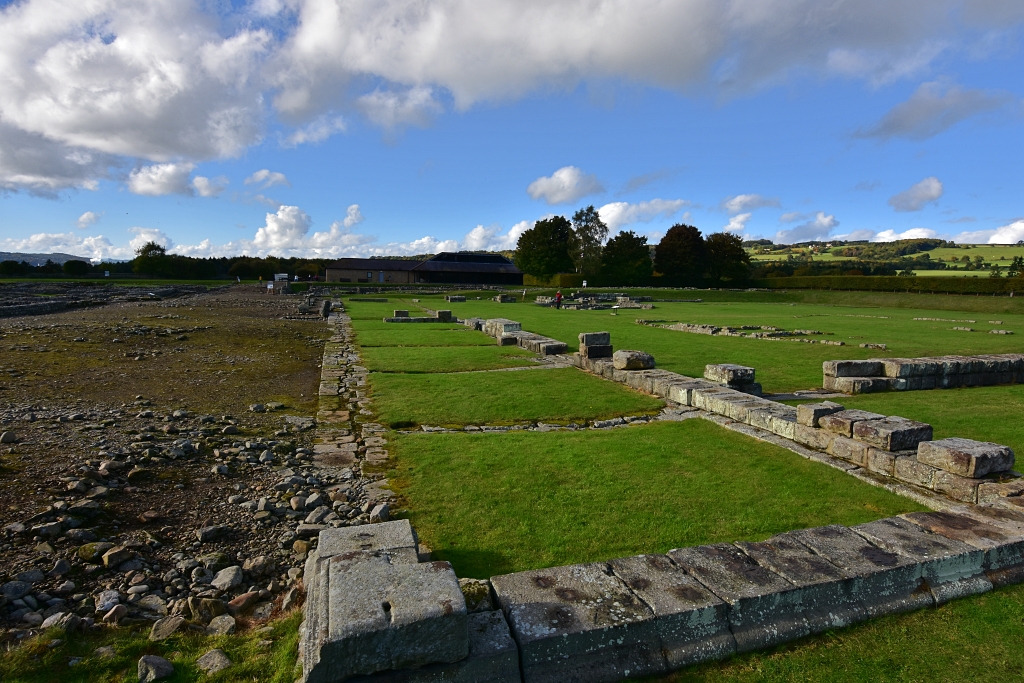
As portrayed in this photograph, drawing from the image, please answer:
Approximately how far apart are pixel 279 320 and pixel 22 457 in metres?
20.0

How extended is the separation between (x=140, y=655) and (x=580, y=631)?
2.53m

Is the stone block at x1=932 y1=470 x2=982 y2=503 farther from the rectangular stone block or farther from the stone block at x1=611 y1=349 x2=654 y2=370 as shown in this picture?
the stone block at x1=611 y1=349 x2=654 y2=370

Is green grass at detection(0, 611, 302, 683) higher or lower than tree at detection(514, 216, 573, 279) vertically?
lower

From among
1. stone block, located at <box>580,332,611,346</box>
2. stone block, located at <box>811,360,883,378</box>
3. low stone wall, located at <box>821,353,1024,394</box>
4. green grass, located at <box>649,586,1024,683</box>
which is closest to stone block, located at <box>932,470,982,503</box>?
green grass, located at <box>649,586,1024,683</box>

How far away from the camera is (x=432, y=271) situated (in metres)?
77.4

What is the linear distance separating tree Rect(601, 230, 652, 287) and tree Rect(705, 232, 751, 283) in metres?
7.91

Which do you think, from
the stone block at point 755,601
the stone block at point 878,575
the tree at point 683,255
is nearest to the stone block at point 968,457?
the stone block at point 878,575

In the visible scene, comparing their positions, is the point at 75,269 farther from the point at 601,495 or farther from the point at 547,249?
the point at 601,495

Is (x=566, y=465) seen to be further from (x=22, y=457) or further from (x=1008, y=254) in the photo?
(x=1008, y=254)

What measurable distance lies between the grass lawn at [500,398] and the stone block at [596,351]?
103cm

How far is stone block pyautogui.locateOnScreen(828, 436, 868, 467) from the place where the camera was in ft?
21.0

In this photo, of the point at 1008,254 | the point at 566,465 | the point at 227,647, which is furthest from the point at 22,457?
the point at 1008,254

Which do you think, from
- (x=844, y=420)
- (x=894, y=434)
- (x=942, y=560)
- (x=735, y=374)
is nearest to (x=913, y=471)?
(x=894, y=434)

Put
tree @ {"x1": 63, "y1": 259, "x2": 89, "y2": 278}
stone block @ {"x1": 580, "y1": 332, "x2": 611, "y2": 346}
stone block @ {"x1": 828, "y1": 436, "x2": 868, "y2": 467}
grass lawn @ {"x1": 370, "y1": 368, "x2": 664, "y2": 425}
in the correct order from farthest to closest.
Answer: tree @ {"x1": 63, "y1": 259, "x2": 89, "y2": 278} < stone block @ {"x1": 580, "y1": 332, "x2": 611, "y2": 346} < grass lawn @ {"x1": 370, "y1": 368, "x2": 664, "y2": 425} < stone block @ {"x1": 828, "y1": 436, "x2": 868, "y2": 467}
